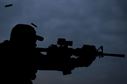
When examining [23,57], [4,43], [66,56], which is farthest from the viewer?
[66,56]

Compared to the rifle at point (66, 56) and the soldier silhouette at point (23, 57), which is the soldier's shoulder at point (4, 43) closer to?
the soldier silhouette at point (23, 57)

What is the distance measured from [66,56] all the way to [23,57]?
9.07 ft

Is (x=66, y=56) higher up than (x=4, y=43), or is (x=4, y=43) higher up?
(x=4, y=43)

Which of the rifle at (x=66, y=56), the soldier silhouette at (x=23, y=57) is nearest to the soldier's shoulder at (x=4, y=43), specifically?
the soldier silhouette at (x=23, y=57)

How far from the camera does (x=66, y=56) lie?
1428 cm

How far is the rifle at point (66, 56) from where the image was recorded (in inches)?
547

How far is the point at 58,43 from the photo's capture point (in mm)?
14047

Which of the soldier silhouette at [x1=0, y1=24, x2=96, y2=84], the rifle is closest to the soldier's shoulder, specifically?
the soldier silhouette at [x1=0, y1=24, x2=96, y2=84]

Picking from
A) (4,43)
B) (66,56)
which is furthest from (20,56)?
(66,56)

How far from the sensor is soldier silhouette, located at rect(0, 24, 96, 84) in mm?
11891

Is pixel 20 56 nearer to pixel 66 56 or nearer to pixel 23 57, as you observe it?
pixel 23 57

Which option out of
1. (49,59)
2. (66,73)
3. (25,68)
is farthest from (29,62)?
(66,73)

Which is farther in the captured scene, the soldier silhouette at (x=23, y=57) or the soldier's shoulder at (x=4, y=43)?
the soldier's shoulder at (x=4, y=43)

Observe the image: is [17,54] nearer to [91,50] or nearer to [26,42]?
[26,42]
